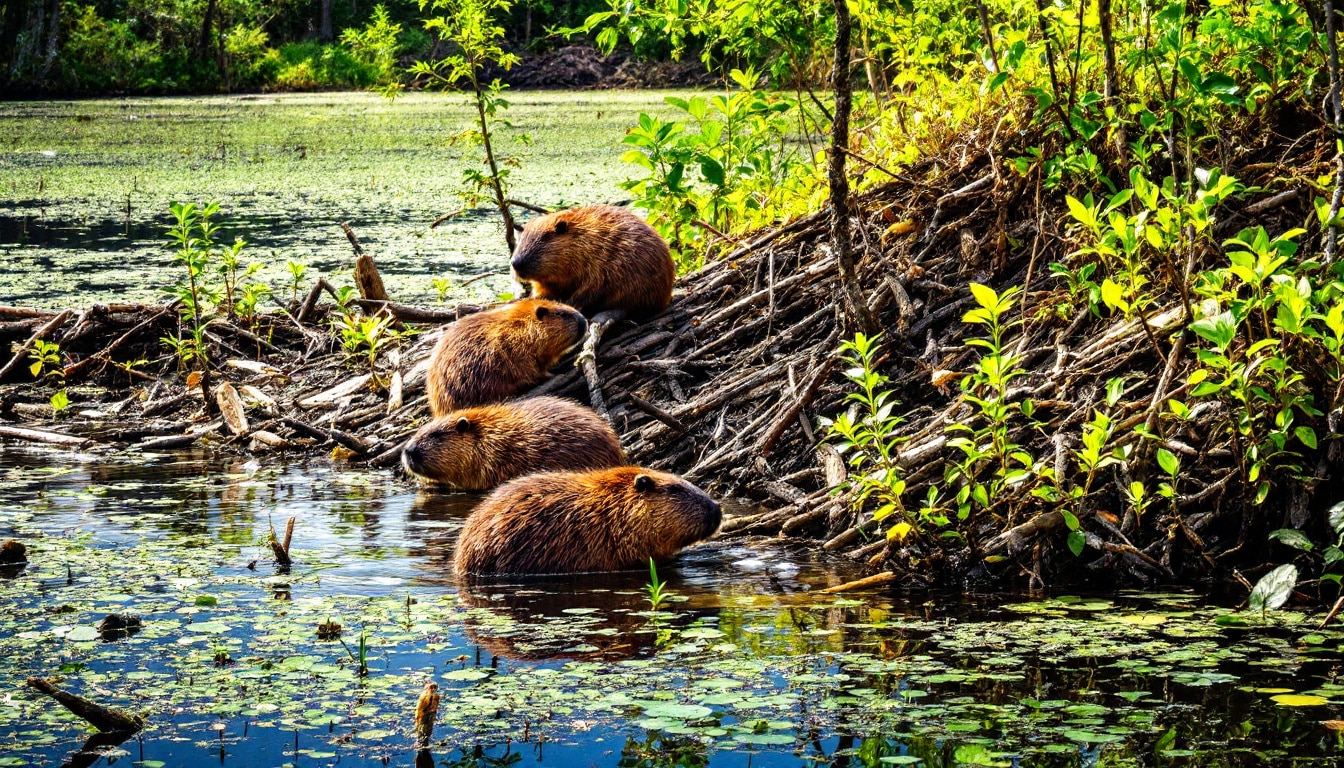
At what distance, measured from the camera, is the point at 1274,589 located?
407 cm

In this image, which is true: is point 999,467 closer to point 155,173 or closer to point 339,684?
point 339,684

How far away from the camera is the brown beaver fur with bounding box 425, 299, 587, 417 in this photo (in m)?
6.67

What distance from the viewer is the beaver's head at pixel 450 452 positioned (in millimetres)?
6227

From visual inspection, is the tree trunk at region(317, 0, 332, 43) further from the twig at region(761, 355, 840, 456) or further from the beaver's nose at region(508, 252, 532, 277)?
the twig at region(761, 355, 840, 456)

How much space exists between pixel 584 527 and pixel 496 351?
186 centimetres

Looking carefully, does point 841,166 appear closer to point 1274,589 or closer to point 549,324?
point 549,324

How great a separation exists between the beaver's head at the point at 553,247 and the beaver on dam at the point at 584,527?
2.23m

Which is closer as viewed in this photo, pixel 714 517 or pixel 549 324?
pixel 714 517

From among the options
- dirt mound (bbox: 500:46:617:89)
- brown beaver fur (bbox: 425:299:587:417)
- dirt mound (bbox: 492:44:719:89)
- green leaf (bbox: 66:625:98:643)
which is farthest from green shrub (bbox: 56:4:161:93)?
green leaf (bbox: 66:625:98:643)

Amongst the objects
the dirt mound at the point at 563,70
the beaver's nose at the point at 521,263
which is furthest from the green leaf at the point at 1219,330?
the dirt mound at the point at 563,70

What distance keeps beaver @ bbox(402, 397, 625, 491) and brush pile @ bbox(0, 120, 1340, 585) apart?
385 millimetres

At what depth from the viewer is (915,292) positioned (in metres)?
Result: 6.25

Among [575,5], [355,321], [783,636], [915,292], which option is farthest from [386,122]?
[783,636]

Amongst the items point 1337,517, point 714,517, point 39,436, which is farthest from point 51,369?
point 1337,517
